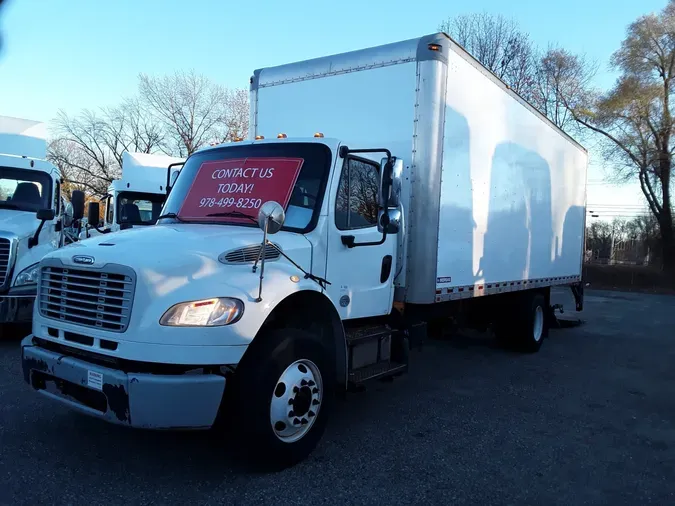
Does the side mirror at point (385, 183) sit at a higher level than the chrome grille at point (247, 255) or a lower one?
higher

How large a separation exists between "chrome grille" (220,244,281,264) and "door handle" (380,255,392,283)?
59.3 inches

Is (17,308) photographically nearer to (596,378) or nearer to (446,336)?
(446,336)

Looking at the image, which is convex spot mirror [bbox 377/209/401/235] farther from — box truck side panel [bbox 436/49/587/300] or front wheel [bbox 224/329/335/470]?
box truck side panel [bbox 436/49/587/300]

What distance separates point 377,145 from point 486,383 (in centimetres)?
345

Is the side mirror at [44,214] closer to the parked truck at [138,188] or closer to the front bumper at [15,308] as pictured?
the front bumper at [15,308]

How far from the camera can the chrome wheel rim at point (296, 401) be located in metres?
4.04

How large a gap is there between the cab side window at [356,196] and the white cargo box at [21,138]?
733 centimetres

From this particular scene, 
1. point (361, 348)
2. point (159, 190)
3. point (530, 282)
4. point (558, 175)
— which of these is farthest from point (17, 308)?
point (558, 175)

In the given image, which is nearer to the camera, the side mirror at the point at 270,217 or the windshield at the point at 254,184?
the side mirror at the point at 270,217

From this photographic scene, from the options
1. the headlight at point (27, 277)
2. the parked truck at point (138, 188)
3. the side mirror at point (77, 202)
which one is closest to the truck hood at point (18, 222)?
the headlight at point (27, 277)

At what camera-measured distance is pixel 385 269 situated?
5543 millimetres

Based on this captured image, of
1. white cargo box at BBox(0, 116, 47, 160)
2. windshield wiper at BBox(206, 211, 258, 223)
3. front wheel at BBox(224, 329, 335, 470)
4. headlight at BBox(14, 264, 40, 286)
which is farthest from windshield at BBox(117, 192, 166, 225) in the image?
front wheel at BBox(224, 329, 335, 470)

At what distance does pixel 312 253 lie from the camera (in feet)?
15.1

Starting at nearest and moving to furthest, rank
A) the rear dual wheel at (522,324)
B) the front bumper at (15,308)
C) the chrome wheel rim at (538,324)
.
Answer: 1. the front bumper at (15,308)
2. the rear dual wheel at (522,324)
3. the chrome wheel rim at (538,324)
